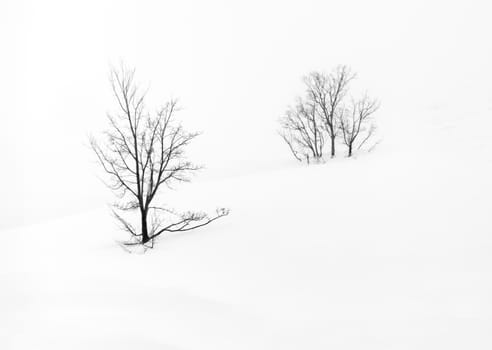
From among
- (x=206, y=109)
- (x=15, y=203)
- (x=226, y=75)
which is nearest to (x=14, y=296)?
(x=15, y=203)

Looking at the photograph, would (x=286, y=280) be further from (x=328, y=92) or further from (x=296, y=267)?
(x=328, y=92)

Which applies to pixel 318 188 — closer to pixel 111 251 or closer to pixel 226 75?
pixel 111 251

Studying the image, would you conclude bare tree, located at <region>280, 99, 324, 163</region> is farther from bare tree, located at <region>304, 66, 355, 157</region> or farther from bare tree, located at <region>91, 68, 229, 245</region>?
bare tree, located at <region>91, 68, 229, 245</region>

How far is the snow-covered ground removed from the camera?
6453 mm

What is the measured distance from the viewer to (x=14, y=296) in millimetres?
8203

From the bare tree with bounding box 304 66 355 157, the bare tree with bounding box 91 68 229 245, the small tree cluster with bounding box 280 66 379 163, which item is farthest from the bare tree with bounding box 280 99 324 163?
the bare tree with bounding box 91 68 229 245

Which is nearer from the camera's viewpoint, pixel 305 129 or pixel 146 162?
pixel 146 162

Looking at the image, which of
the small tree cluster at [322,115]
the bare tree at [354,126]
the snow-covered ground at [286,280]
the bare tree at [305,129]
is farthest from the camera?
the bare tree at [305,129]

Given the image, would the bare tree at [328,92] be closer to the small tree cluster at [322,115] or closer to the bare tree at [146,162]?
the small tree cluster at [322,115]

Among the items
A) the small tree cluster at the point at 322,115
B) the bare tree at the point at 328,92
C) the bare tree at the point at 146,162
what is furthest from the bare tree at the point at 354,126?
the bare tree at the point at 146,162

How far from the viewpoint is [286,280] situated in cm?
854

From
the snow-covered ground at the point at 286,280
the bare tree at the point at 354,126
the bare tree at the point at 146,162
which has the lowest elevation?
the snow-covered ground at the point at 286,280

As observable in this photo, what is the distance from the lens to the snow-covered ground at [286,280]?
21.2 feet

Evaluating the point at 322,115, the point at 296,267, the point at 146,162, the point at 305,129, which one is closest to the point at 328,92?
the point at 322,115
